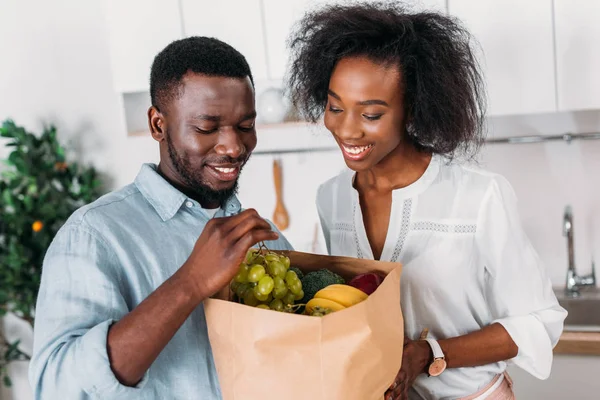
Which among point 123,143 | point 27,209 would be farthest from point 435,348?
point 123,143

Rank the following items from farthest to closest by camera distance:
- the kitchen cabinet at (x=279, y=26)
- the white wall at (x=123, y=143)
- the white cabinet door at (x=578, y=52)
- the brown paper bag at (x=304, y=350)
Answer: the white wall at (x=123, y=143) < the kitchen cabinet at (x=279, y=26) < the white cabinet door at (x=578, y=52) < the brown paper bag at (x=304, y=350)

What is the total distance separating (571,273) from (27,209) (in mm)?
2069

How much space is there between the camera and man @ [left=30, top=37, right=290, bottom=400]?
37.7 inches

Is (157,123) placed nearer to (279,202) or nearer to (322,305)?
(322,305)

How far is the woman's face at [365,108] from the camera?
4.50ft

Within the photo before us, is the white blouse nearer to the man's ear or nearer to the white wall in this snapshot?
the man's ear

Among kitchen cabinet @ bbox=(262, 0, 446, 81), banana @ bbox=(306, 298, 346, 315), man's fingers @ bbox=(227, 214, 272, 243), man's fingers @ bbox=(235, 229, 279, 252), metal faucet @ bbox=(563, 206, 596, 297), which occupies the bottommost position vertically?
metal faucet @ bbox=(563, 206, 596, 297)

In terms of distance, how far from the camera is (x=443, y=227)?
4.75 ft

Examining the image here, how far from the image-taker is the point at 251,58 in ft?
8.46

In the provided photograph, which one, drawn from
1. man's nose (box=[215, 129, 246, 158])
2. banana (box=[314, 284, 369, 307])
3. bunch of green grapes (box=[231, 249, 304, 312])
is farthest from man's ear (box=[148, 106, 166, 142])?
banana (box=[314, 284, 369, 307])

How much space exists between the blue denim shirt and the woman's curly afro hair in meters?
0.44

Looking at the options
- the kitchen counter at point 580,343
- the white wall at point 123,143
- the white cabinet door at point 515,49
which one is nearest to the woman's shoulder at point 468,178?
the white cabinet door at point 515,49

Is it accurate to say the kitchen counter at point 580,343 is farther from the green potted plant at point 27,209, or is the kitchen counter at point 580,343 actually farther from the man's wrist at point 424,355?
the green potted plant at point 27,209

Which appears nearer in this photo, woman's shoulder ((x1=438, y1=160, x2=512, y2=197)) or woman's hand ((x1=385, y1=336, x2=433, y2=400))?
woman's hand ((x1=385, y1=336, x2=433, y2=400))
